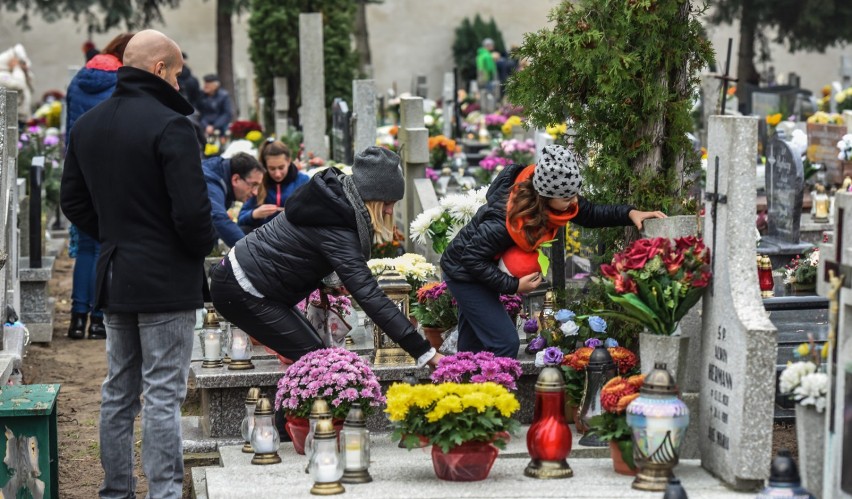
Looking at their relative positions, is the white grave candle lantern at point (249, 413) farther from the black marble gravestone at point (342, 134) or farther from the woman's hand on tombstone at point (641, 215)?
the black marble gravestone at point (342, 134)

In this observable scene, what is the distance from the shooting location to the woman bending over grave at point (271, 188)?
29.4ft

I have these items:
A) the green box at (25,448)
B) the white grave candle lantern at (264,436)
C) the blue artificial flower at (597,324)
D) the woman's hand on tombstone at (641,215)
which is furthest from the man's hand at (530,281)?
the green box at (25,448)

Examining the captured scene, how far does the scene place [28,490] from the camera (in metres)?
5.54

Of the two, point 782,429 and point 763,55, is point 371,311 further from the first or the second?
point 763,55

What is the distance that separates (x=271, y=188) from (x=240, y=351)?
2.88 metres

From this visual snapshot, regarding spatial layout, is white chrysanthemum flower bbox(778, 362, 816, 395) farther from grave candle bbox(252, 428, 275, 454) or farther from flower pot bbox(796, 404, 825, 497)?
grave candle bbox(252, 428, 275, 454)

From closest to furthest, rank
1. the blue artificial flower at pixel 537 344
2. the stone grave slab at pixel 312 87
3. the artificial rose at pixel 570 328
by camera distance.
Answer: the artificial rose at pixel 570 328 < the blue artificial flower at pixel 537 344 < the stone grave slab at pixel 312 87

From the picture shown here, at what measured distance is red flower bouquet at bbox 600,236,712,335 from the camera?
208 inches

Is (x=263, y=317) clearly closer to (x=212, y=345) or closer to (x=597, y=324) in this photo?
(x=212, y=345)

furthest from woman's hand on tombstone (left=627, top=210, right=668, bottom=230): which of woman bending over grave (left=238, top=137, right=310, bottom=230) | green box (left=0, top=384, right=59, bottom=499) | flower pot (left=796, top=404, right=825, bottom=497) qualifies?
woman bending over grave (left=238, top=137, right=310, bottom=230)

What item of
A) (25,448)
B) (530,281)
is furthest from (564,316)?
(25,448)

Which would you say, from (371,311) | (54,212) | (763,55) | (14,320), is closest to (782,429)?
(371,311)

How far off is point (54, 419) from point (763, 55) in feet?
93.9

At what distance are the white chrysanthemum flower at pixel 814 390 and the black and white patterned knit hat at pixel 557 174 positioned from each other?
1.40 m
